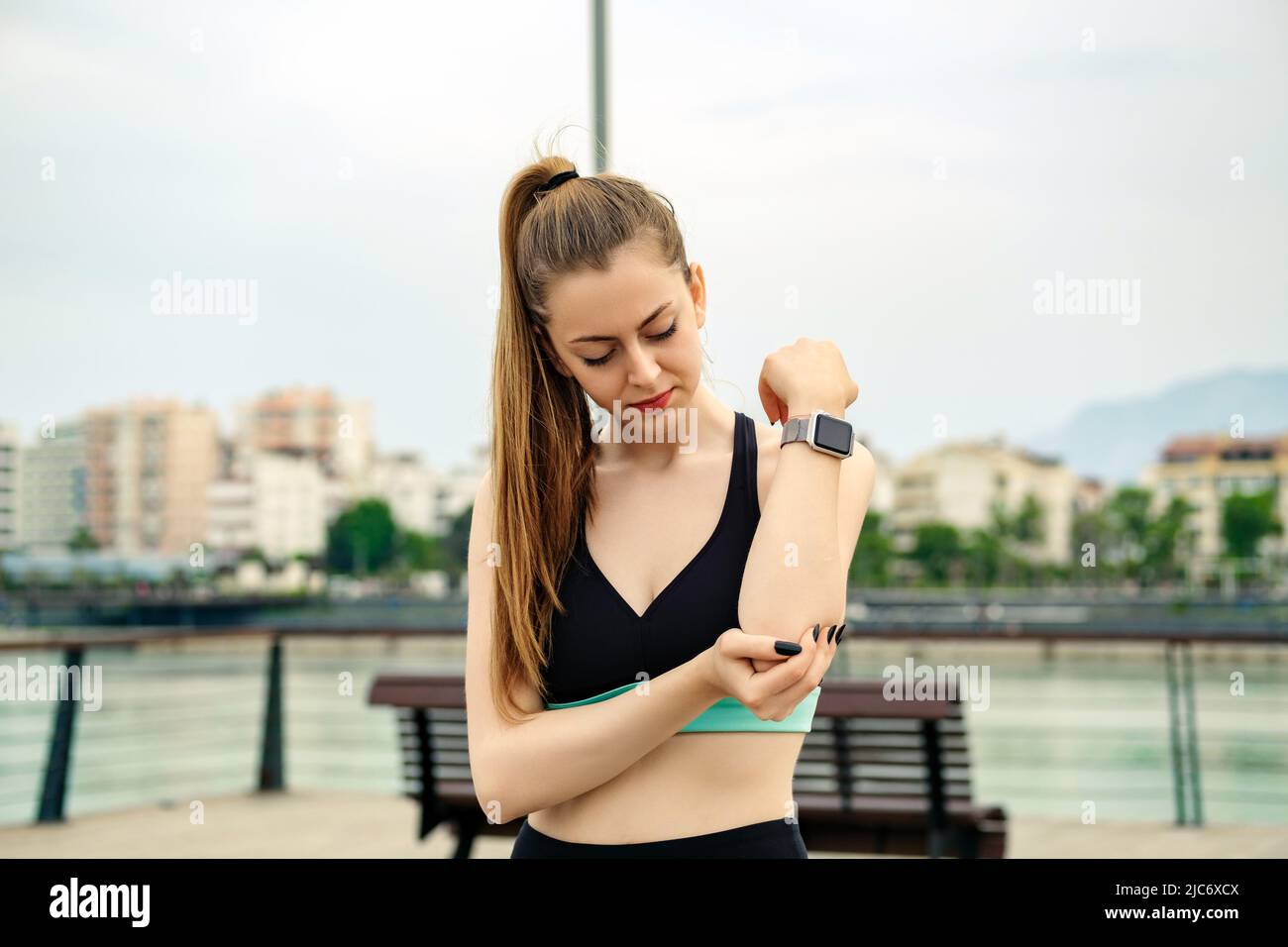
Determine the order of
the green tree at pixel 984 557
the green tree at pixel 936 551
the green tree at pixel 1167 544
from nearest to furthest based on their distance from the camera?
1. the green tree at pixel 1167 544
2. the green tree at pixel 984 557
3. the green tree at pixel 936 551

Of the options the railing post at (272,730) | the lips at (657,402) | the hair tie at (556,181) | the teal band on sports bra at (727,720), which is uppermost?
the hair tie at (556,181)

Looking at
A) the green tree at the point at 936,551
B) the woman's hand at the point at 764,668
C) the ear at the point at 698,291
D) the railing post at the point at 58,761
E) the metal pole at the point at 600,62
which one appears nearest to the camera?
the woman's hand at the point at 764,668

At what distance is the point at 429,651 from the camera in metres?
49.5

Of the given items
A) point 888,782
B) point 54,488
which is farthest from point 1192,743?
point 54,488

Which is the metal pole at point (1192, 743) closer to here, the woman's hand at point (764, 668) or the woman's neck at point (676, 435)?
the woman's neck at point (676, 435)

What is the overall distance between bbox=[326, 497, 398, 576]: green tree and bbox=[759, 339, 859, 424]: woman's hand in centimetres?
8266

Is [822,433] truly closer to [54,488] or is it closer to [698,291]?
[698,291]

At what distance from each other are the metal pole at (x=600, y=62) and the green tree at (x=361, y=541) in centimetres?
7953

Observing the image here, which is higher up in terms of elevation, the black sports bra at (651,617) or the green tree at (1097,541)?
the black sports bra at (651,617)

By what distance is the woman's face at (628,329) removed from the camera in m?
1.09

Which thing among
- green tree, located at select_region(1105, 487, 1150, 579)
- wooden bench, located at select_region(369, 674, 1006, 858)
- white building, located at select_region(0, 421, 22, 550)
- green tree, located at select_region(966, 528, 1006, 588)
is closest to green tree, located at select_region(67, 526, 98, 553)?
white building, located at select_region(0, 421, 22, 550)

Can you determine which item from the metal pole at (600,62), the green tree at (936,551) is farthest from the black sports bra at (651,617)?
the green tree at (936,551)

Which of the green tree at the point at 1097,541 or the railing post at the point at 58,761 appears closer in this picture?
the railing post at the point at 58,761
